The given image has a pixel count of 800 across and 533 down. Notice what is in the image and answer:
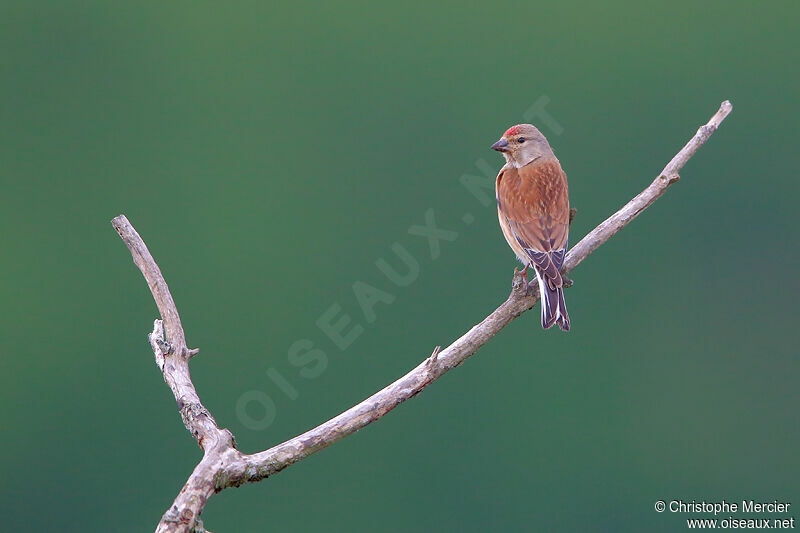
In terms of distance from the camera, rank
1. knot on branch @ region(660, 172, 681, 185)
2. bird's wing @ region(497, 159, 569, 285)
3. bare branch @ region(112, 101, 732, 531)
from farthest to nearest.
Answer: bird's wing @ region(497, 159, 569, 285) → knot on branch @ region(660, 172, 681, 185) → bare branch @ region(112, 101, 732, 531)

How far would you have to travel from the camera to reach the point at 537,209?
4199 millimetres

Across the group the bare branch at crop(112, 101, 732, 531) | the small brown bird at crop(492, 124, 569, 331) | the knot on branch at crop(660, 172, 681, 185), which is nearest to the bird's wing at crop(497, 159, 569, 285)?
the small brown bird at crop(492, 124, 569, 331)

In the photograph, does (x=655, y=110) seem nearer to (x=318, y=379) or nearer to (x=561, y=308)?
(x=318, y=379)

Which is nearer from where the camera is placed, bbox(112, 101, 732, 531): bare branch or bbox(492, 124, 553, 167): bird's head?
bbox(112, 101, 732, 531): bare branch

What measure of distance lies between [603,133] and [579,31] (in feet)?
6.09

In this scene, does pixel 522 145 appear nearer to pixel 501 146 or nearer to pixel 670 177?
pixel 501 146

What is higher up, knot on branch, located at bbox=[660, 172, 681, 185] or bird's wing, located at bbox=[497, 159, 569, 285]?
bird's wing, located at bbox=[497, 159, 569, 285]

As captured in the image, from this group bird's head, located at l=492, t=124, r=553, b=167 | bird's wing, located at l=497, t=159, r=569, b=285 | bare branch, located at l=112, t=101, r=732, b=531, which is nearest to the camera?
bare branch, located at l=112, t=101, r=732, b=531

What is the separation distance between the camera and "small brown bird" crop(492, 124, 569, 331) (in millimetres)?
3697

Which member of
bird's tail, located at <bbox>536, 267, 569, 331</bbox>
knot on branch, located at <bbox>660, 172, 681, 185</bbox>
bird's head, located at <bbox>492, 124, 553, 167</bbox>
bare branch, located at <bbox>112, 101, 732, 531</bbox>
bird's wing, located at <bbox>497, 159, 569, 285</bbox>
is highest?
bird's head, located at <bbox>492, 124, 553, 167</bbox>

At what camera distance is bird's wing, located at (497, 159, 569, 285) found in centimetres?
387

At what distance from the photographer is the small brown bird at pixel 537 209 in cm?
370

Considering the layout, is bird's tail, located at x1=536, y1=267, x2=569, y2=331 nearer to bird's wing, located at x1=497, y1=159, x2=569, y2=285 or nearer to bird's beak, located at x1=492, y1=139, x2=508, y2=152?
bird's wing, located at x1=497, y1=159, x2=569, y2=285

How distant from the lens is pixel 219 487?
2.85 meters
